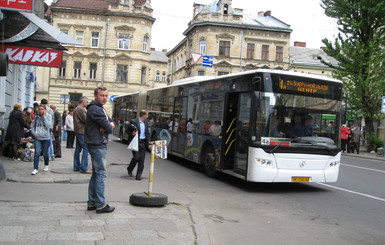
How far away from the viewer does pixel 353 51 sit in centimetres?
2688

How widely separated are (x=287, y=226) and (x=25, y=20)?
8.02 metres

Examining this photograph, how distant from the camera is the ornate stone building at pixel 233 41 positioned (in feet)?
164

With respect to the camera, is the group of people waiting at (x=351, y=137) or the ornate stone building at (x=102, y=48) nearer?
the group of people waiting at (x=351, y=137)

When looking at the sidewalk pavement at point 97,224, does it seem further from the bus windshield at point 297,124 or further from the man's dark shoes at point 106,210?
the bus windshield at point 297,124

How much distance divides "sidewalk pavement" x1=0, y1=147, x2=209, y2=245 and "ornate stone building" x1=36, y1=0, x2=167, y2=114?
140ft

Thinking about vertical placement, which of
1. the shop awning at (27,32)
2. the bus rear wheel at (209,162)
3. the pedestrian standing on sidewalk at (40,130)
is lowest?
the bus rear wheel at (209,162)

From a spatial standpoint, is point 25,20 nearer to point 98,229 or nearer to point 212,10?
point 98,229

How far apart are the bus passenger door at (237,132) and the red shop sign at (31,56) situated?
4695 mm

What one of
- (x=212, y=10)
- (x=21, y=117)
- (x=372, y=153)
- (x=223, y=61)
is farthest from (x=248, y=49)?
(x=21, y=117)

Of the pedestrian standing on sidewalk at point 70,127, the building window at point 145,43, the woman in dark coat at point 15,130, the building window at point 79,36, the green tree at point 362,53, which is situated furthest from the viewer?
the building window at point 145,43

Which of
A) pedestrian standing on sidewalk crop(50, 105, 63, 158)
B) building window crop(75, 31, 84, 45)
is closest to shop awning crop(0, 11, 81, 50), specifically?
pedestrian standing on sidewalk crop(50, 105, 63, 158)

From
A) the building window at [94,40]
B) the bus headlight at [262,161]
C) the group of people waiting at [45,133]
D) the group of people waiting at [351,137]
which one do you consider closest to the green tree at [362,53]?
the group of people waiting at [351,137]

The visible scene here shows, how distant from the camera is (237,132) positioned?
9789 millimetres

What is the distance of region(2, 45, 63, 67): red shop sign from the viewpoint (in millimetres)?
9555
